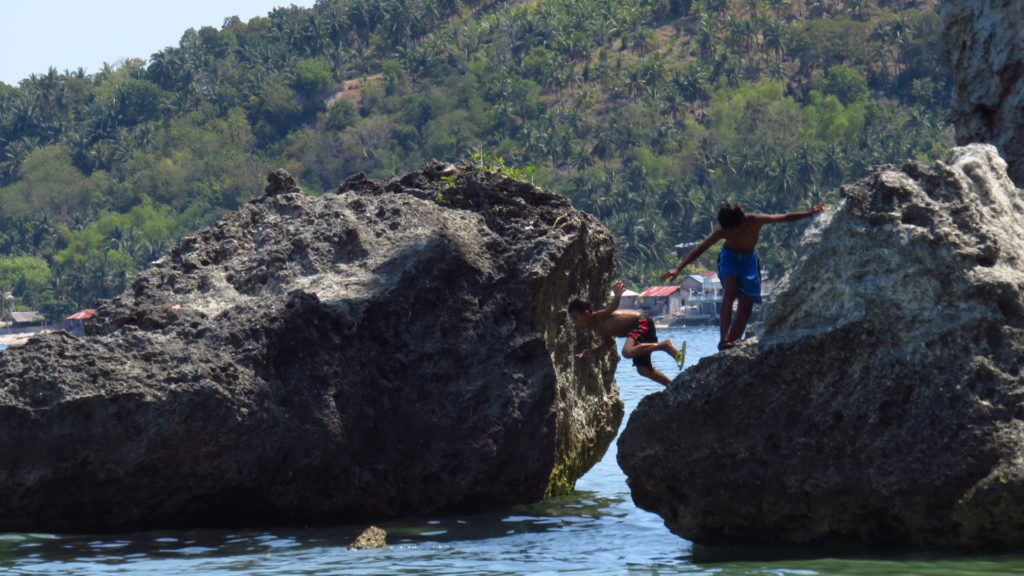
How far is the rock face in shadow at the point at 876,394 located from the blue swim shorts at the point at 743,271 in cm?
106

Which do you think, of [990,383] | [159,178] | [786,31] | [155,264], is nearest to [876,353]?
[990,383]

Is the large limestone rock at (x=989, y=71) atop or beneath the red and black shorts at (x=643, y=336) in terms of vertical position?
atop

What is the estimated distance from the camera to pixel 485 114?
450ft

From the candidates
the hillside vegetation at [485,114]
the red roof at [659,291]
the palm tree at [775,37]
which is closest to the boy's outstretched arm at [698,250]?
the red roof at [659,291]

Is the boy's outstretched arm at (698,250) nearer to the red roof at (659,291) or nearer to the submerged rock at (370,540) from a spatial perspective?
the submerged rock at (370,540)

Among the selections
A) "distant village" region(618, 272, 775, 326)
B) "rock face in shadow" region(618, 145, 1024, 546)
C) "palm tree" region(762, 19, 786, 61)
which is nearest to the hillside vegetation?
"palm tree" region(762, 19, 786, 61)

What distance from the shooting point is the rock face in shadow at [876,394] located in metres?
6.63

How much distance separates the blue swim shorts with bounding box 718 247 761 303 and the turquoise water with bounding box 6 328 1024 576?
1555 millimetres

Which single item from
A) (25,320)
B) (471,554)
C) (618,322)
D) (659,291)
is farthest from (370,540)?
(25,320)

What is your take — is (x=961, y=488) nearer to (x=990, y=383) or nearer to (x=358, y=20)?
(x=990, y=383)

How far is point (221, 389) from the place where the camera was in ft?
28.1

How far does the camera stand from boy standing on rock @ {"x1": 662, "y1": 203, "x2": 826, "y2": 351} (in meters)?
8.32

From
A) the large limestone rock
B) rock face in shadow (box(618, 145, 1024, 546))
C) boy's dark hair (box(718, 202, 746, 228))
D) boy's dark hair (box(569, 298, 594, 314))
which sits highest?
the large limestone rock

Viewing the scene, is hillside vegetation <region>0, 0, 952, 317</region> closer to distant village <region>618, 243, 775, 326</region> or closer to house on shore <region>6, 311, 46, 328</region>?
house on shore <region>6, 311, 46, 328</region>
